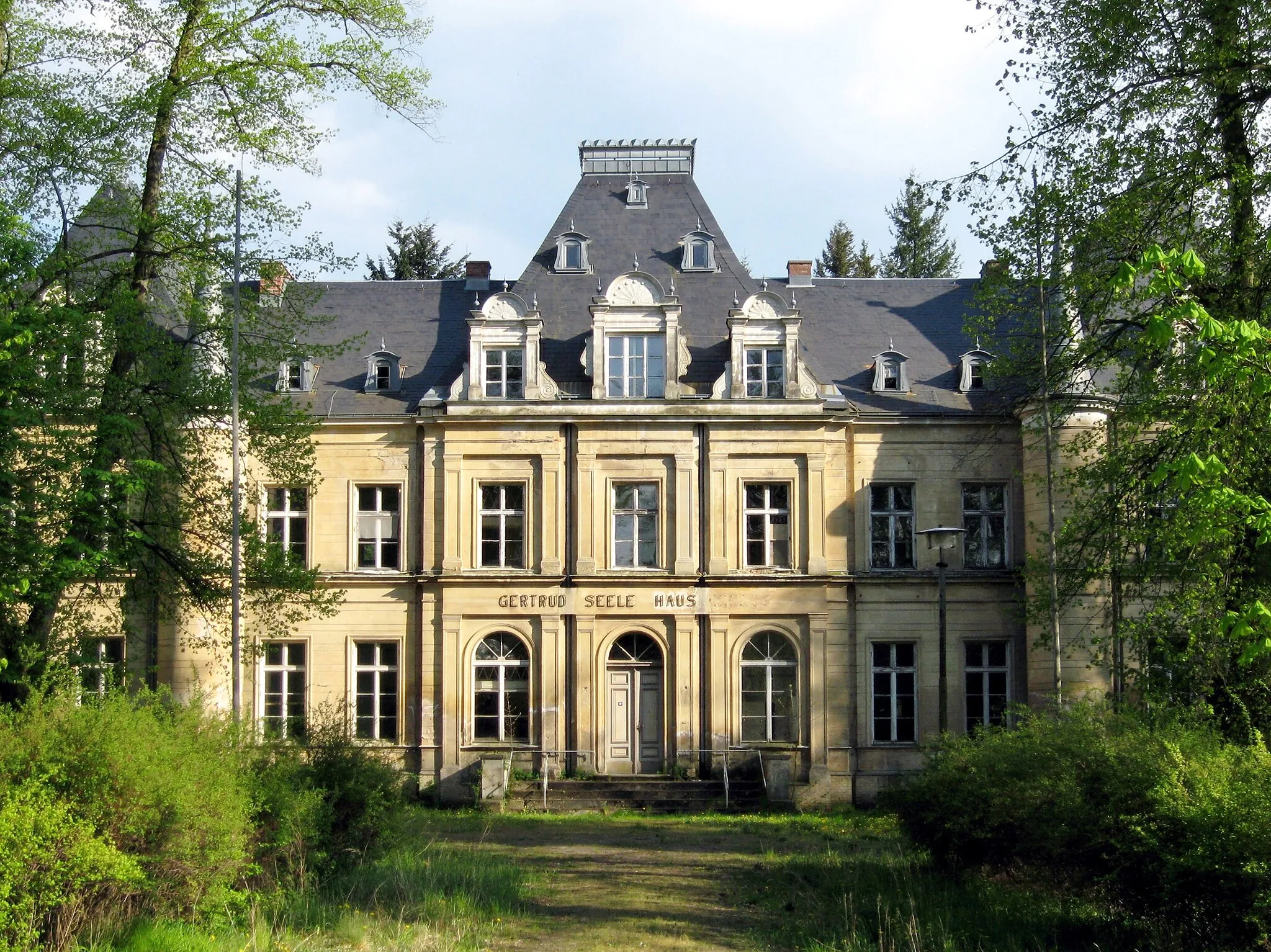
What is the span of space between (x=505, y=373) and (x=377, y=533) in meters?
4.07

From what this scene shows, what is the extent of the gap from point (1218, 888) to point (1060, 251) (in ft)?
30.7

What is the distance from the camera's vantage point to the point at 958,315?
3100cm

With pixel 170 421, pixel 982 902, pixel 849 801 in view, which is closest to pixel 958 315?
pixel 849 801

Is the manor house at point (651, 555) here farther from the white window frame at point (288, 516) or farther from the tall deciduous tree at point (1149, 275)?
the tall deciduous tree at point (1149, 275)

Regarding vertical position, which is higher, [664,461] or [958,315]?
[958,315]

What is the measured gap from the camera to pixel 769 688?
2783 cm

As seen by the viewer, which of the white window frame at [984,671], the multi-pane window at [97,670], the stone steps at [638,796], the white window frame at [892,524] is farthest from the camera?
the white window frame at [892,524]

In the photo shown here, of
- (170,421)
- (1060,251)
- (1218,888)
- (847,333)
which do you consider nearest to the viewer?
(1218,888)

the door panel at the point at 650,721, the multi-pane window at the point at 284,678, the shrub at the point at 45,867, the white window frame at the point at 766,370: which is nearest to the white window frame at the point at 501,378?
the white window frame at the point at 766,370

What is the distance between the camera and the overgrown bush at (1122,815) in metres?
9.95

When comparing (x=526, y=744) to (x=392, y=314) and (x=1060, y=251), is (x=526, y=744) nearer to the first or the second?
(x=392, y=314)

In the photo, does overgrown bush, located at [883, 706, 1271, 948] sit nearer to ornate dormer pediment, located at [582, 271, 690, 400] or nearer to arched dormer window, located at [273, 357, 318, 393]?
ornate dormer pediment, located at [582, 271, 690, 400]

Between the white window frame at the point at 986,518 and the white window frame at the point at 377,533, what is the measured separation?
11065mm

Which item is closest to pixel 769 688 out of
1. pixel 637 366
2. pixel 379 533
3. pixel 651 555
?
pixel 651 555
